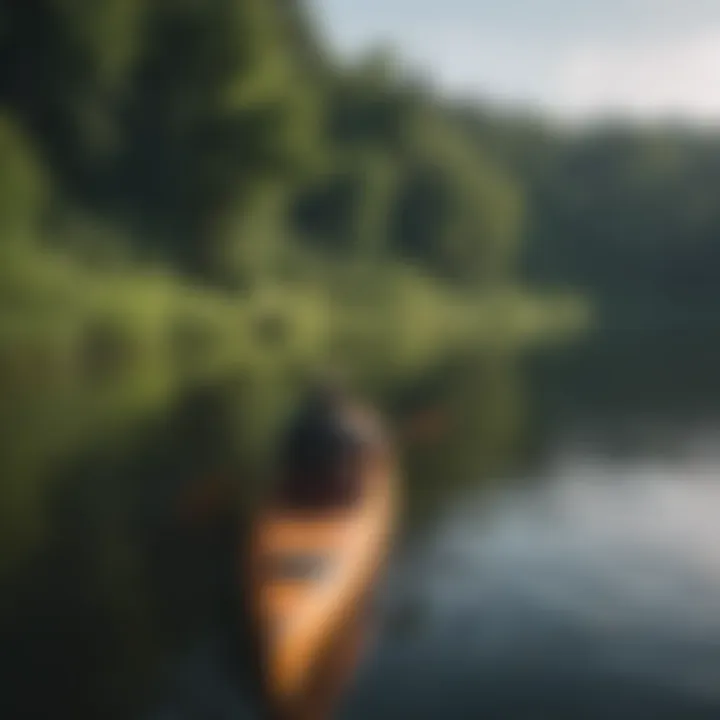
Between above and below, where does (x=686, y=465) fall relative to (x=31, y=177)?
below

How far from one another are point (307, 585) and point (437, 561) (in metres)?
0.74

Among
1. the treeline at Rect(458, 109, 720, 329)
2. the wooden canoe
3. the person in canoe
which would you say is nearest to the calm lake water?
the wooden canoe

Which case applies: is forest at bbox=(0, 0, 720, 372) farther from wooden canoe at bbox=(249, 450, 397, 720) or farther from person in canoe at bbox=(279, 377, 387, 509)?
wooden canoe at bbox=(249, 450, 397, 720)

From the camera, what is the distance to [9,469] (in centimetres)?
312

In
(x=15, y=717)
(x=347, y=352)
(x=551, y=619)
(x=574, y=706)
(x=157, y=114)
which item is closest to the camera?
(x=15, y=717)

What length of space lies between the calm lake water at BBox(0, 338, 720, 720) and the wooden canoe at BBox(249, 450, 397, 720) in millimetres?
94

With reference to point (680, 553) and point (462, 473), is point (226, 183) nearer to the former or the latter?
point (462, 473)

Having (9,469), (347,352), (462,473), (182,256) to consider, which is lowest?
(9,469)

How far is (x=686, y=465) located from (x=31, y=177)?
2.55 m

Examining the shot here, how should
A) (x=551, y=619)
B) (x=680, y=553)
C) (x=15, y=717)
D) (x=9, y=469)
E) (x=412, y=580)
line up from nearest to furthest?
1. (x=15, y=717)
2. (x=551, y=619)
3. (x=412, y=580)
4. (x=680, y=553)
5. (x=9, y=469)

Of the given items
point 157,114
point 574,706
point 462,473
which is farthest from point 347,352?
point 574,706

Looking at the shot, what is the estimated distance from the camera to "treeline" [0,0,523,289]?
3033 mm

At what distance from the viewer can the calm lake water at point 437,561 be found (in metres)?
1.78

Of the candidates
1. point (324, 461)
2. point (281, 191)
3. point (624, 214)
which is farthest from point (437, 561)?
point (624, 214)
